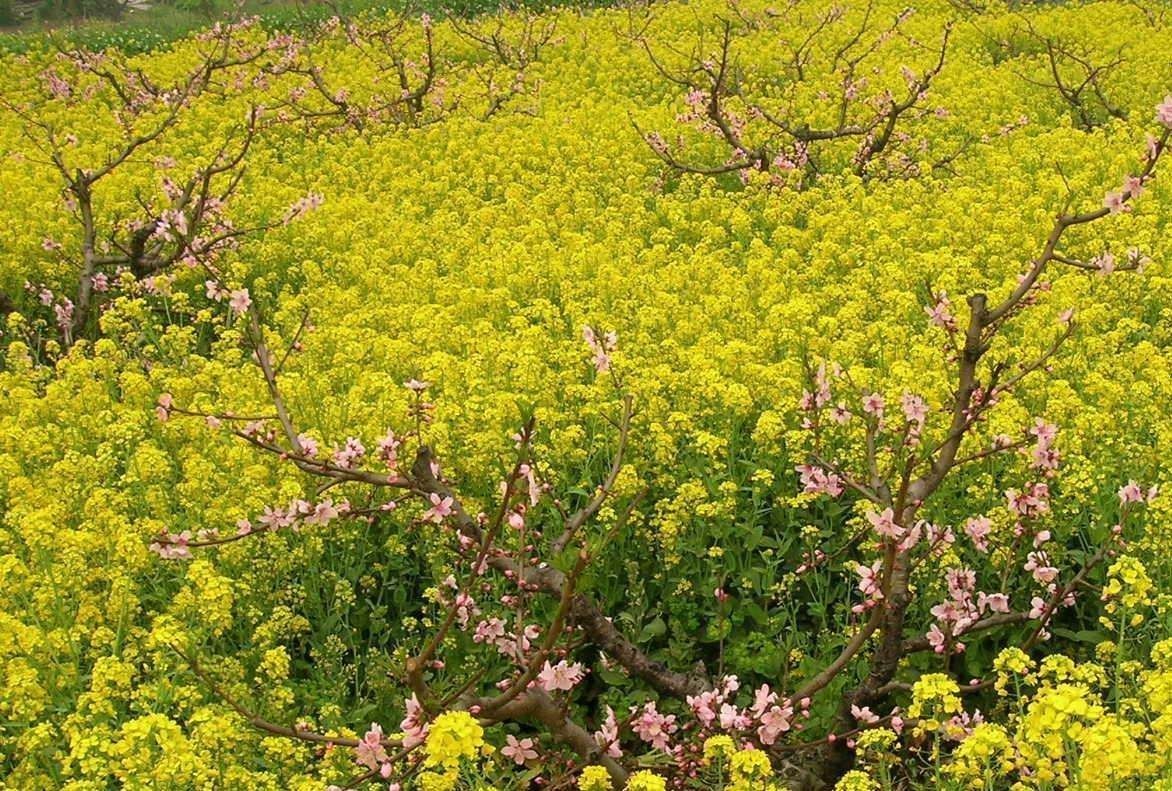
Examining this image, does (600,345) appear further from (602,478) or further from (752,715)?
(752,715)

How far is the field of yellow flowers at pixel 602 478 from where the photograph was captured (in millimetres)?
4066

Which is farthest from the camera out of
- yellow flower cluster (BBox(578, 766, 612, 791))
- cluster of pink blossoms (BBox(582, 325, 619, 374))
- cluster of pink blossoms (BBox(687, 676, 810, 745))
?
cluster of pink blossoms (BBox(582, 325, 619, 374))

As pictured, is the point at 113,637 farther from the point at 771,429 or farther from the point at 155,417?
the point at 771,429

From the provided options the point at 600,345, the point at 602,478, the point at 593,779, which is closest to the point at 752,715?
the point at 593,779

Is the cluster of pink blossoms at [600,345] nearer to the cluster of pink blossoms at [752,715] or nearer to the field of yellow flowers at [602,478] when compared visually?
the field of yellow flowers at [602,478]

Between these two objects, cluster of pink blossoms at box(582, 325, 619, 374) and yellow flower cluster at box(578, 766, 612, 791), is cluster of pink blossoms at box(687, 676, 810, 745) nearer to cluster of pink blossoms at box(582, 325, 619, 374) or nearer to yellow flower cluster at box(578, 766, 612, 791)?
yellow flower cluster at box(578, 766, 612, 791)

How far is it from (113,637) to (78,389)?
2797 millimetres

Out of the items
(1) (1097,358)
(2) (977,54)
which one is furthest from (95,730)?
(2) (977,54)

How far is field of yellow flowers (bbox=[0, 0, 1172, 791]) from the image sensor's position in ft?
13.3

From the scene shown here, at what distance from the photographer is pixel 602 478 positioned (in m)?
5.89

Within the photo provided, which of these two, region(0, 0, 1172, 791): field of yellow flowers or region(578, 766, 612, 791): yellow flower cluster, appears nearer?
region(578, 766, 612, 791): yellow flower cluster

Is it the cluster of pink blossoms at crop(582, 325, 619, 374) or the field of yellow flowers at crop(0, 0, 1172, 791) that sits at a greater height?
the cluster of pink blossoms at crop(582, 325, 619, 374)

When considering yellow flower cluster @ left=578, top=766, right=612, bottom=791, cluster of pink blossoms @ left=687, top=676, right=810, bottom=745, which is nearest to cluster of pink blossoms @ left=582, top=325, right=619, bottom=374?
cluster of pink blossoms @ left=687, top=676, right=810, bottom=745

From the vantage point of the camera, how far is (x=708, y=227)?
30.7 feet
